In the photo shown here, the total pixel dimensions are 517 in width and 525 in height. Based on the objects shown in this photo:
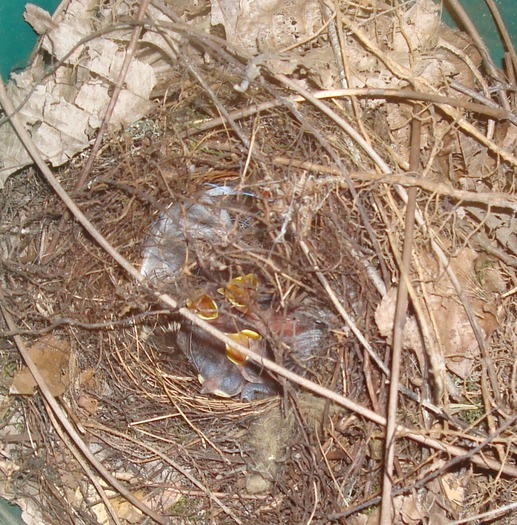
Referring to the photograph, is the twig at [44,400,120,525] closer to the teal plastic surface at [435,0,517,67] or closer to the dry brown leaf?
the dry brown leaf

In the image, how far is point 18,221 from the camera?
1836mm

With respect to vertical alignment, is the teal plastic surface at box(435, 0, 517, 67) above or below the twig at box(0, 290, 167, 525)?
above

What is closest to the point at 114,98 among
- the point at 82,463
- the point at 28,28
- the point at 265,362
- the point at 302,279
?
the point at 28,28

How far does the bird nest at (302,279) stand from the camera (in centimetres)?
162

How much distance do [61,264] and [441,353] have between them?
1.08m

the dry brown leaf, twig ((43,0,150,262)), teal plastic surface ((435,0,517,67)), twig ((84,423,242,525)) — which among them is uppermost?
teal plastic surface ((435,0,517,67))

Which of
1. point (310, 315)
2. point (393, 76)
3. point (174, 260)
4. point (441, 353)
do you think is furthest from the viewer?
point (174, 260)

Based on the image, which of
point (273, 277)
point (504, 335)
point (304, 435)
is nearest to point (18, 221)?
point (273, 277)

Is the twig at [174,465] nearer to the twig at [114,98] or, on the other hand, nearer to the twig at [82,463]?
the twig at [82,463]

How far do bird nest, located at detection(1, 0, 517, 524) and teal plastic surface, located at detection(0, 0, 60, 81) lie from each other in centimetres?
29

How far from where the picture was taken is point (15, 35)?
68.5 inches

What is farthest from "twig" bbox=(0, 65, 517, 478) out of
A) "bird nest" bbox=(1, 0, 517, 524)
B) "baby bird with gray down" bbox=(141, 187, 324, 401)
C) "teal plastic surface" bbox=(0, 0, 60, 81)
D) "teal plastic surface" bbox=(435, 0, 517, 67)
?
"teal plastic surface" bbox=(435, 0, 517, 67)

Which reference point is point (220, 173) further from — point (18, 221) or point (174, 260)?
point (18, 221)

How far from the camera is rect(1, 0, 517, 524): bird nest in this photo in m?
1.62
